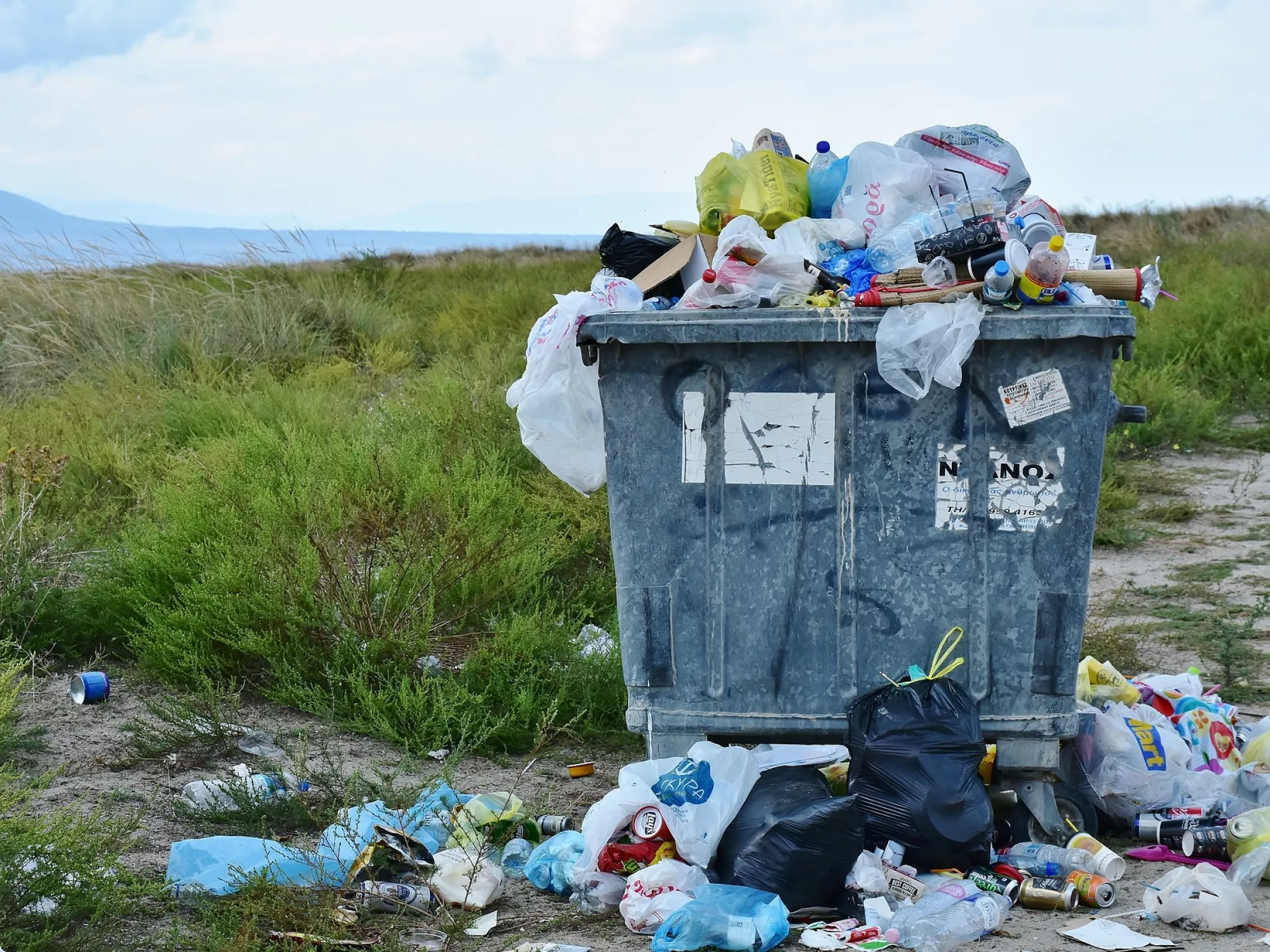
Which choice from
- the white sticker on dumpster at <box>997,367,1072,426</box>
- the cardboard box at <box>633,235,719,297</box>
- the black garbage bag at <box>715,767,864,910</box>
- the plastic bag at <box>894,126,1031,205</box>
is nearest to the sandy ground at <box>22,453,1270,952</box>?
the black garbage bag at <box>715,767,864,910</box>

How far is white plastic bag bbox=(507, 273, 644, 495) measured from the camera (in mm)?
3186

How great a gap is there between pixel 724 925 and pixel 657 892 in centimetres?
21

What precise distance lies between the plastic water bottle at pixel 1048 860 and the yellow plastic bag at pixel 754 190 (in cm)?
171

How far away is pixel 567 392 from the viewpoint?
3.31 m

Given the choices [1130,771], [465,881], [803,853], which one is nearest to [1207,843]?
[1130,771]

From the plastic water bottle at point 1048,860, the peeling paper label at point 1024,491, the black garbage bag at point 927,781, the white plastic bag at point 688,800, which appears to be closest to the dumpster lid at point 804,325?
the peeling paper label at point 1024,491

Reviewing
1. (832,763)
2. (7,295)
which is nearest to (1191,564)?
(832,763)

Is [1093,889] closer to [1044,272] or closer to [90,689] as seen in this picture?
[1044,272]

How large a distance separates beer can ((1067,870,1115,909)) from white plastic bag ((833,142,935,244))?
5.44 feet

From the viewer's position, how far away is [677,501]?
123 inches

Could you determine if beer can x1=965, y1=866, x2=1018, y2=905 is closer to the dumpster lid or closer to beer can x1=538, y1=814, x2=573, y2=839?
beer can x1=538, y1=814, x2=573, y2=839

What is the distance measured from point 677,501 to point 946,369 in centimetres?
70

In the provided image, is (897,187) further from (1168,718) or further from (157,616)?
(157,616)

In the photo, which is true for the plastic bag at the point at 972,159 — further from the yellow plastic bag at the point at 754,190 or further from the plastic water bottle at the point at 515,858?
the plastic water bottle at the point at 515,858
